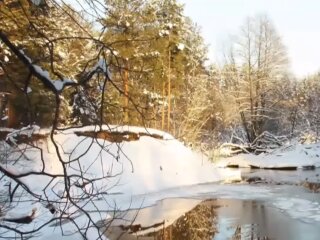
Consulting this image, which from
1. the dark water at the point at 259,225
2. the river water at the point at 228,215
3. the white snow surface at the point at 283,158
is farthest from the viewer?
the white snow surface at the point at 283,158

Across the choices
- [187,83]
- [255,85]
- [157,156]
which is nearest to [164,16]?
[187,83]

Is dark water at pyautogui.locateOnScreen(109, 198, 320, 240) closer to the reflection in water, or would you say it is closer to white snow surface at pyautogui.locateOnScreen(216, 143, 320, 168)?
the reflection in water

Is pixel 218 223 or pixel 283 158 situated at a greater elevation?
pixel 283 158

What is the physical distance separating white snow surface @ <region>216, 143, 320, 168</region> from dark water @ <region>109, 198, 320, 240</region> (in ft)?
56.5

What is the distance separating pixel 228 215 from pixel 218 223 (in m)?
1.34

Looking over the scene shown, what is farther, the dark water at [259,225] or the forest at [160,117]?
the dark water at [259,225]

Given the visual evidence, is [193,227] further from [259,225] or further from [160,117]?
[160,117]

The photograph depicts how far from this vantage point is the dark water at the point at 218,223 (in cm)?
1034

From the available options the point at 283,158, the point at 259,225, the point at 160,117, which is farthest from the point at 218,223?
the point at 283,158

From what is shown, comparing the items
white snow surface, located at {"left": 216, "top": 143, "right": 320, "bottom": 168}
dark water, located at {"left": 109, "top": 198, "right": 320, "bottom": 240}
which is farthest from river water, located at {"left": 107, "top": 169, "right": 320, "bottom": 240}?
white snow surface, located at {"left": 216, "top": 143, "right": 320, "bottom": 168}

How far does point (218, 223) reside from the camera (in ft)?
38.7

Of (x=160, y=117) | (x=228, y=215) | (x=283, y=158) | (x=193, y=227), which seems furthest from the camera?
(x=283, y=158)

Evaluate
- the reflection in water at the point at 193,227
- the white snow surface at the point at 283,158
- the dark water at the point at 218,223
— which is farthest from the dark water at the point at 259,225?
the white snow surface at the point at 283,158

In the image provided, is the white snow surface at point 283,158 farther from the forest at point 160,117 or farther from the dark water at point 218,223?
the dark water at point 218,223
